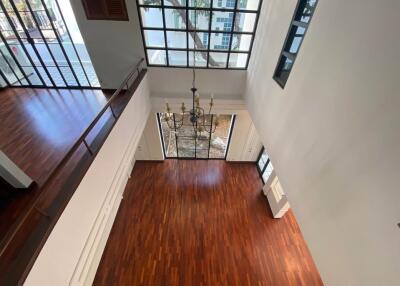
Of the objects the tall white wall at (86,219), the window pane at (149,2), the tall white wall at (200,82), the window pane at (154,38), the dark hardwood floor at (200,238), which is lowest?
the dark hardwood floor at (200,238)

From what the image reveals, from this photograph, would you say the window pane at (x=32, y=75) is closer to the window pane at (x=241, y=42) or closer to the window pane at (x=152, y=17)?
the window pane at (x=152, y=17)

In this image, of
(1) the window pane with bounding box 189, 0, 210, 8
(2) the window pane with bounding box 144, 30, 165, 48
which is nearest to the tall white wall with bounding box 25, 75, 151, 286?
(2) the window pane with bounding box 144, 30, 165, 48

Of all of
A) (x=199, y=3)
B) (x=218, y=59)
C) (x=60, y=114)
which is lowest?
(x=60, y=114)

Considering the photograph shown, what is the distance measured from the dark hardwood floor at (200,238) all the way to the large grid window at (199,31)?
3.45m

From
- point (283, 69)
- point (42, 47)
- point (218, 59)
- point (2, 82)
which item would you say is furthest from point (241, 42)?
point (2, 82)

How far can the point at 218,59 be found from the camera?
160 inches

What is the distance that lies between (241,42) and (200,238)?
4589mm

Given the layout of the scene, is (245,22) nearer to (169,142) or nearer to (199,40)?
(199,40)

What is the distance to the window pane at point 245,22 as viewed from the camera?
3.54m

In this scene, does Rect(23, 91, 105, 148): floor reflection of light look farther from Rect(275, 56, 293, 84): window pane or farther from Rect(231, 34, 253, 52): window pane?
Rect(275, 56, 293, 84): window pane

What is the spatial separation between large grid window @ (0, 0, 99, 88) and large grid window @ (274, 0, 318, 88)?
13.2ft

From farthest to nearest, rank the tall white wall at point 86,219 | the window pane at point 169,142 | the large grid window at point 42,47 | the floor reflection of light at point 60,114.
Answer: the window pane at point 169,142 < the large grid window at point 42,47 < the floor reflection of light at point 60,114 < the tall white wall at point 86,219

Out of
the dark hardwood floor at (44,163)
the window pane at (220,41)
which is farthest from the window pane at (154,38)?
the window pane at (220,41)

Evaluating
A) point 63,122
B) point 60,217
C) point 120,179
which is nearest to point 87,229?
point 60,217
